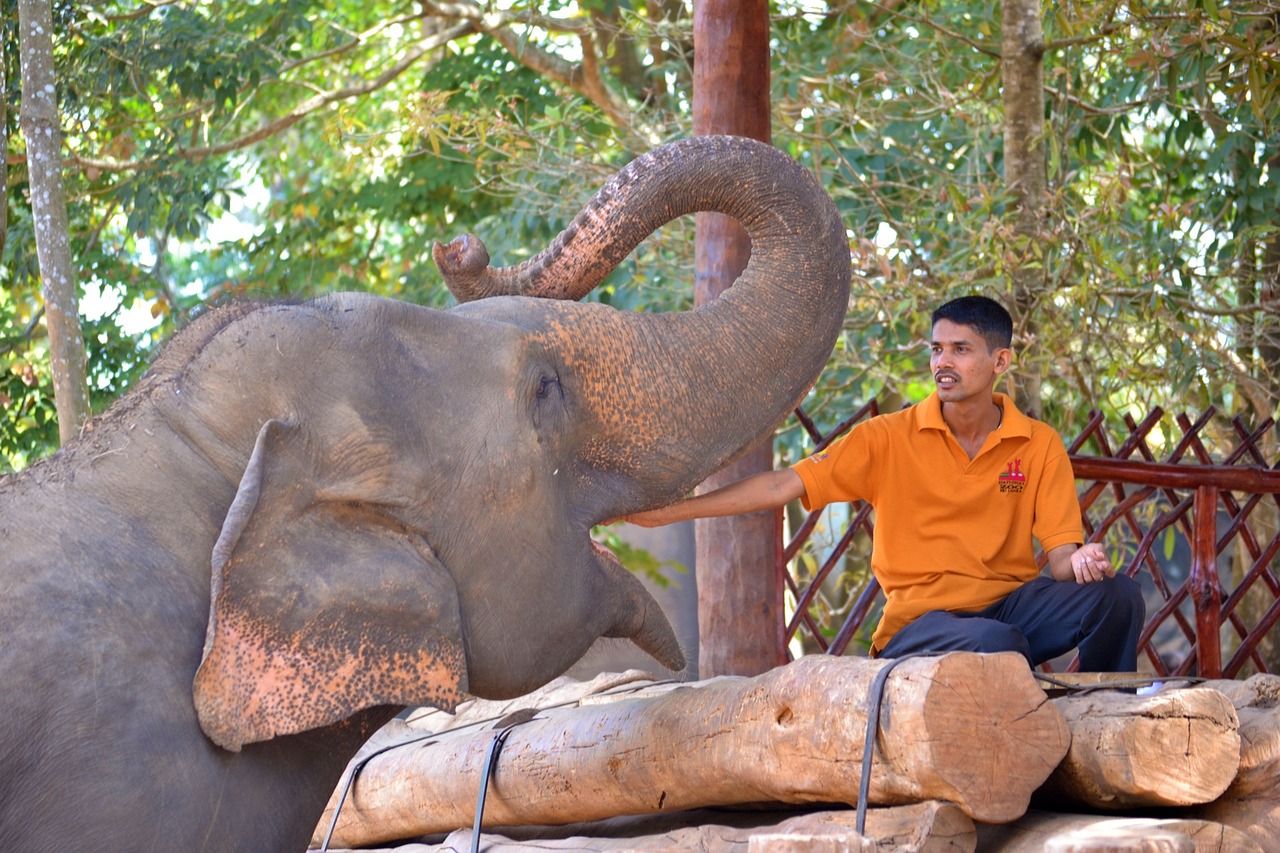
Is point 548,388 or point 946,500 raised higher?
point 548,388

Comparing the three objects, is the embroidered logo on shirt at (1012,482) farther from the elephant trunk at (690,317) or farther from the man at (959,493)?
the elephant trunk at (690,317)

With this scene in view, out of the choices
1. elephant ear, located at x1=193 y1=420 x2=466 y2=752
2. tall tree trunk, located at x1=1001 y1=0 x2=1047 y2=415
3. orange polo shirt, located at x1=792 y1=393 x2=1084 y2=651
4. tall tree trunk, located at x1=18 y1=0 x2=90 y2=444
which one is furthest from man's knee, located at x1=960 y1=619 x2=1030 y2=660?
tall tree trunk, located at x1=1001 y1=0 x2=1047 y2=415

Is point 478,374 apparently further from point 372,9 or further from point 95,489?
point 372,9

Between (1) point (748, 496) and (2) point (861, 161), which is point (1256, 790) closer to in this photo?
(1) point (748, 496)

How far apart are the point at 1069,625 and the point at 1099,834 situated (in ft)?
4.17

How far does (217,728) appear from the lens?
204 cm

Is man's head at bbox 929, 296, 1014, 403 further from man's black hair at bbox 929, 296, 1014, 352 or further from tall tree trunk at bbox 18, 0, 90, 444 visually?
tall tree trunk at bbox 18, 0, 90, 444

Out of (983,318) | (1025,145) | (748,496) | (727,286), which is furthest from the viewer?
(1025,145)

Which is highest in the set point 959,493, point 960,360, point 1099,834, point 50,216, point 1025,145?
point 1025,145

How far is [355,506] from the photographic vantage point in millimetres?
2189

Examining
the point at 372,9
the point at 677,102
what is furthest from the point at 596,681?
the point at 372,9

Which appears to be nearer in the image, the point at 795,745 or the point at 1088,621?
the point at 795,745

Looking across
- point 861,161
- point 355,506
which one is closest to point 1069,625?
point 355,506

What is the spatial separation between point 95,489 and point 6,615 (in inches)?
10.2
